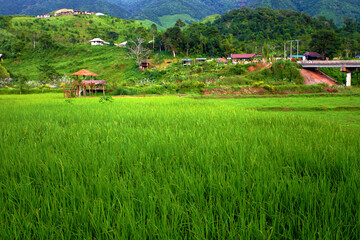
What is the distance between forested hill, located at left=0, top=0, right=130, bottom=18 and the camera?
178650 millimetres

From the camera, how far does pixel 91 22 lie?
8925 centimetres

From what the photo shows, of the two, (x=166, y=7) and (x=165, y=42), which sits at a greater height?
(x=166, y=7)

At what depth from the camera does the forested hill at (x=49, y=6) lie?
179 m

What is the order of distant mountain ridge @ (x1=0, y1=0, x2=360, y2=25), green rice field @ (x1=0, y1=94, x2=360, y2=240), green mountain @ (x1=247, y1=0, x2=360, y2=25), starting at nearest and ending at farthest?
green rice field @ (x1=0, y1=94, x2=360, y2=240)
green mountain @ (x1=247, y1=0, x2=360, y2=25)
distant mountain ridge @ (x1=0, y1=0, x2=360, y2=25)

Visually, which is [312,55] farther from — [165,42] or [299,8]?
[299,8]

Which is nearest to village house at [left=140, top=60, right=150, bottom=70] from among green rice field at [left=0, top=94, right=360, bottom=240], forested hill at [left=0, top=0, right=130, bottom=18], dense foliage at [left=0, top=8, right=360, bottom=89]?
dense foliage at [left=0, top=8, right=360, bottom=89]

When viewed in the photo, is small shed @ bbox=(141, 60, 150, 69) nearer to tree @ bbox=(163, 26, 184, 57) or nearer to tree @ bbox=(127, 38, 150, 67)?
tree @ bbox=(127, 38, 150, 67)

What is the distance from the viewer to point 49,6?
603 feet

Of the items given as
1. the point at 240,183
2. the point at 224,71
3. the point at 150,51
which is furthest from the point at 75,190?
the point at 150,51

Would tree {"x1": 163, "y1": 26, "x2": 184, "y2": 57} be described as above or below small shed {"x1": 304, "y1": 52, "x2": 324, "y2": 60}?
above

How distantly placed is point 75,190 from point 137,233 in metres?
0.67

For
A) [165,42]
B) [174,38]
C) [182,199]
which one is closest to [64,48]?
[165,42]

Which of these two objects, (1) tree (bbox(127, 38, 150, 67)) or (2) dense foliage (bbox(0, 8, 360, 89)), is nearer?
(2) dense foliage (bbox(0, 8, 360, 89))

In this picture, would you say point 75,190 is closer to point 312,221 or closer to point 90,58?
point 312,221
